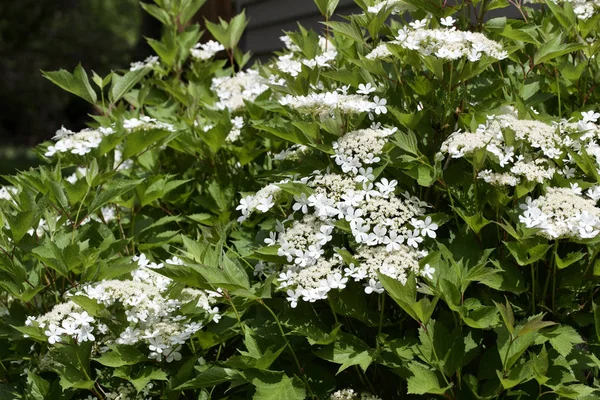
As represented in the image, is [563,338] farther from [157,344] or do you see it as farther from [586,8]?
[586,8]

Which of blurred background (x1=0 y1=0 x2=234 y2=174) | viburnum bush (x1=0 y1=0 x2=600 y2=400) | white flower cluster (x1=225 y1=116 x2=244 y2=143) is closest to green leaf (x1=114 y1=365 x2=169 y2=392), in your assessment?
viburnum bush (x1=0 y1=0 x2=600 y2=400)

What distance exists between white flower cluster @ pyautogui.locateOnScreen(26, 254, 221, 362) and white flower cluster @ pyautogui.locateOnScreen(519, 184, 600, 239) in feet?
2.26

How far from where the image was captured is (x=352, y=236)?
5.46 feet

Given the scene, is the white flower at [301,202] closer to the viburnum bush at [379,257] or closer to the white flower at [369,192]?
the viburnum bush at [379,257]

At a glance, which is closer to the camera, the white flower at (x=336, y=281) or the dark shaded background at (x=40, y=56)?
the white flower at (x=336, y=281)

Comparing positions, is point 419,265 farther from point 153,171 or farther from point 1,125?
point 1,125

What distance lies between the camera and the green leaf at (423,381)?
1.46 metres

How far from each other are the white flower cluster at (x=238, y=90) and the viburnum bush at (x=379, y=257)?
1.61 feet

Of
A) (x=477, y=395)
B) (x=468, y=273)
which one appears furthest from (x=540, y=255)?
(x=477, y=395)

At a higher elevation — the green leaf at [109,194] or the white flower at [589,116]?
the white flower at [589,116]

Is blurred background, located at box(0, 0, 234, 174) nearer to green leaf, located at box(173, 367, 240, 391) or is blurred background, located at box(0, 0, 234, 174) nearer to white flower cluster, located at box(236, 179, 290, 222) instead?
white flower cluster, located at box(236, 179, 290, 222)

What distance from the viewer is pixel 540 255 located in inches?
60.0

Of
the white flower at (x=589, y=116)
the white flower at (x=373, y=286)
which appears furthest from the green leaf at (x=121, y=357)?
the white flower at (x=589, y=116)

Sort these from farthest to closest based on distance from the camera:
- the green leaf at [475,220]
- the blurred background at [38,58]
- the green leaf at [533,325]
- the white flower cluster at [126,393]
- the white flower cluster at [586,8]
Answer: the blurred background at [38,58], the white flower cluster at [586,8], the white flower cluster at [126,393], the green leaf at [475,220], the green leaf at [533,325]
